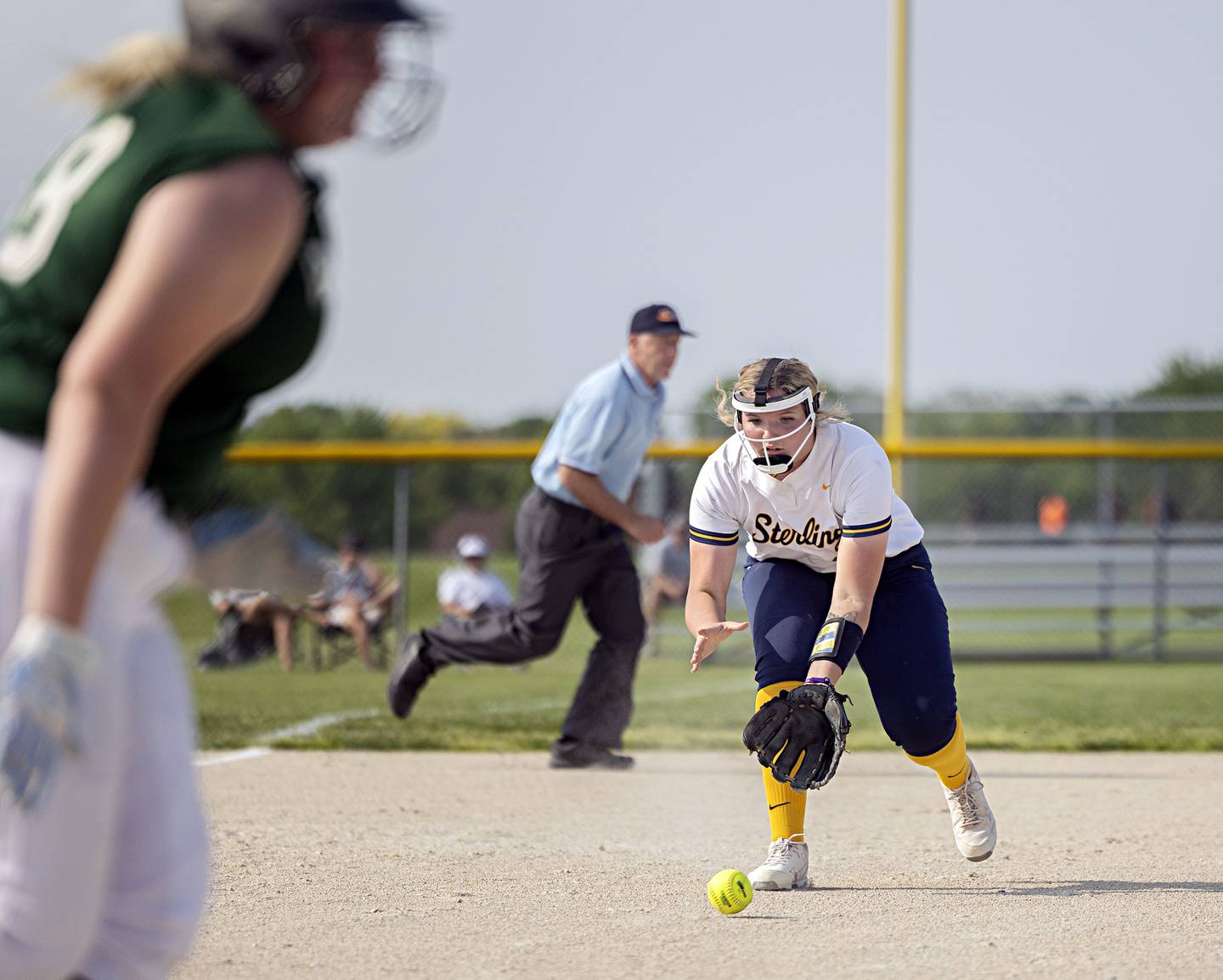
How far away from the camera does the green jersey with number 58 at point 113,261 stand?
6.25ft

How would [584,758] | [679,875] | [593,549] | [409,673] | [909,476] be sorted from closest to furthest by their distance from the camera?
[679,875]
[584,758]
[593,549]
[409,673]
[909,476]

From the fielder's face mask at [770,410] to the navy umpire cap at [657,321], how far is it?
101 inches

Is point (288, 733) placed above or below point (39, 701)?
below

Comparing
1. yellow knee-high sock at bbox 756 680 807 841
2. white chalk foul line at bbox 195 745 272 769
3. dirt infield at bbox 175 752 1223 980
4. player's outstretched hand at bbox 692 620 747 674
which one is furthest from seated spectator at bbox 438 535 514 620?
player's outstretched hand at bbox 692 620 747 674

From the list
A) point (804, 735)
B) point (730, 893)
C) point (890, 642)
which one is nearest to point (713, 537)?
point (890, 642)

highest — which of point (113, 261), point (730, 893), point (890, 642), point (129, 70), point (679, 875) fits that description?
point (129, 70)

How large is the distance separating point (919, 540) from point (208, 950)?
8.25ft

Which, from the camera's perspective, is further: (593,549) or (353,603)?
(353,603)

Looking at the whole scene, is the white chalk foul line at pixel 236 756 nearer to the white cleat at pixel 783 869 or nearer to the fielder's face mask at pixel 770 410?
the white cleat at pixel 783 869

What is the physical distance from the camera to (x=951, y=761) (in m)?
4.88

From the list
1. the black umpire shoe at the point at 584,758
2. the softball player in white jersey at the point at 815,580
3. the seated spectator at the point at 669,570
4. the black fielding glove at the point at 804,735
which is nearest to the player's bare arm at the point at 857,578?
the softball player in white jersey at the point at 815,580

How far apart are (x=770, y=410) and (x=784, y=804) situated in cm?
115

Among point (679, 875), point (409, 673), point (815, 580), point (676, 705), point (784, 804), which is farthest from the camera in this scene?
point (676, 705)

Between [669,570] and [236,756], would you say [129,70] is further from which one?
[669,570]
